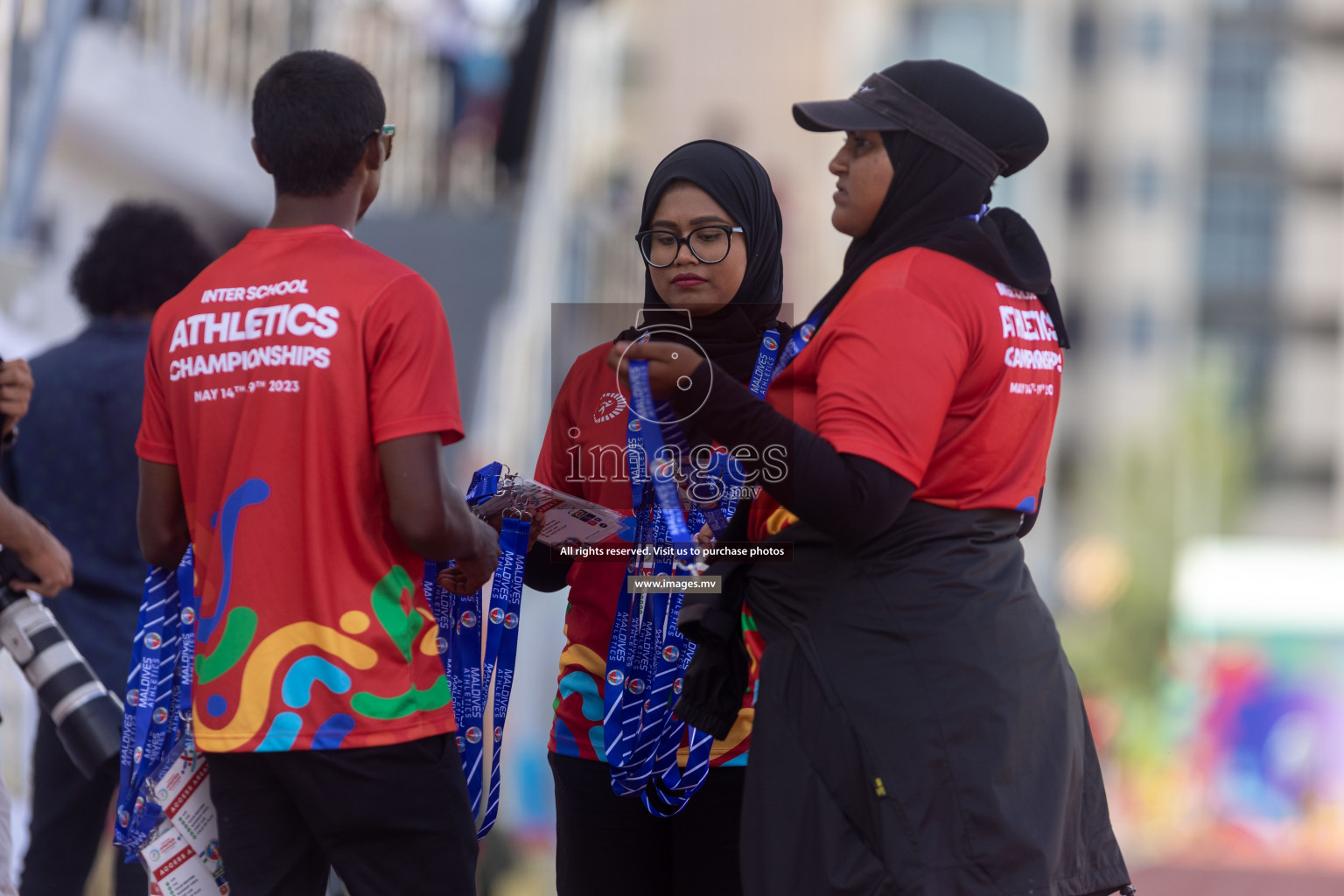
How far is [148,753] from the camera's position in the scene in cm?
267

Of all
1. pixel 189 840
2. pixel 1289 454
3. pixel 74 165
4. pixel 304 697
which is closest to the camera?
pixel 304 697

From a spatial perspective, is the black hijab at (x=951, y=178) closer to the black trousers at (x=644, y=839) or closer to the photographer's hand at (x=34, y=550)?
the black trousers at (x=644, y=839)

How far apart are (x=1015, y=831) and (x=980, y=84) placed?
1.16 m

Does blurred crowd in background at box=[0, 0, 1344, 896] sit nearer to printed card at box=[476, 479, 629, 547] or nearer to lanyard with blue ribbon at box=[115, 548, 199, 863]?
printed card at box=[476, 479, 629, 547]

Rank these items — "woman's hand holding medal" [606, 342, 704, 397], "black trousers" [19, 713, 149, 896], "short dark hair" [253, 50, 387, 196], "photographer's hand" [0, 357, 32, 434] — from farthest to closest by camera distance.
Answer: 1. "black trousers" [19, 713, 149, 896]
2. "photographer's hand" [0, 357, 32, 434]
3. "short dark hair" [253, 50, 387, 196]
4. "woman's hand holding medal" [606, 342, 704, 397]

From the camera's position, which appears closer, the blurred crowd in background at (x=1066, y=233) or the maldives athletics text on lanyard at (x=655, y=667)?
the maldives athletics text on lanyard at (x=655, y=667)

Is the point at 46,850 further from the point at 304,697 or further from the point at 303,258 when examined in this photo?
the point at 303,258

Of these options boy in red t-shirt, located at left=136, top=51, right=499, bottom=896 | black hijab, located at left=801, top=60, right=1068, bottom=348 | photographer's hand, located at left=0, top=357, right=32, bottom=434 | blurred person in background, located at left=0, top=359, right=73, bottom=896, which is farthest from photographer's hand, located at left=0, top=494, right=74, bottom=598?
black hijab, located at left=801, top=60, right=1068, bottom=348

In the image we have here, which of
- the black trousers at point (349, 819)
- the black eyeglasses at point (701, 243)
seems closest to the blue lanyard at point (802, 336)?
the black eyeglasses at point (701, 243)

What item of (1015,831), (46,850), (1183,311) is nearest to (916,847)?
(1015,831)

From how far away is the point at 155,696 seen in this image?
2709 millimetres

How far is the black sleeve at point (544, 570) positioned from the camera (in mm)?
3092

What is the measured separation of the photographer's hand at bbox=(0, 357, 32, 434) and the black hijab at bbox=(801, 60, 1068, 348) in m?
1.68

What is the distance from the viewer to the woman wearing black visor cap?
88.4 inches
